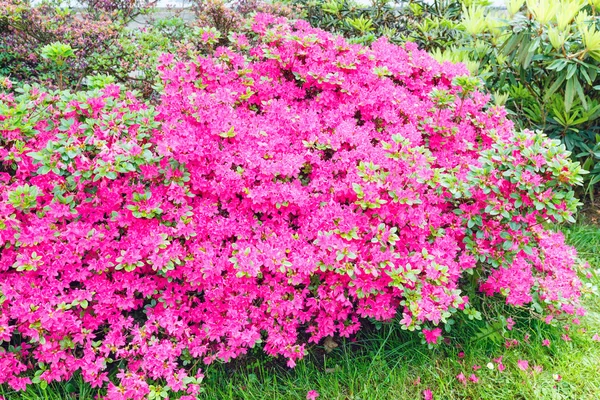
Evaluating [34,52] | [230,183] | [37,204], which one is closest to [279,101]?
[230,183]

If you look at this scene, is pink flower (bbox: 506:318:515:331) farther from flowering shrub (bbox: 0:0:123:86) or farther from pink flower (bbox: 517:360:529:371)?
flowering shrub (bbox: 0:0:123:86)

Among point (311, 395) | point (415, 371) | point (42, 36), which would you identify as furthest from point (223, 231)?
point (42, 36)

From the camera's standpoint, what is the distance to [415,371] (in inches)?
95.0

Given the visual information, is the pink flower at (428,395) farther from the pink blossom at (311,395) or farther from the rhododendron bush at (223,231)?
the pink blossom at (311,395)

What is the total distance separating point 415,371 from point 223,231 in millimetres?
1152

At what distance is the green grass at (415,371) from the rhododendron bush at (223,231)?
149 millimetres

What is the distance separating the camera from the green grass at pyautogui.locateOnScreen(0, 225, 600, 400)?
90.2 inches

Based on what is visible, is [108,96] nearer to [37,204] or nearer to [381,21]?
[37,204]

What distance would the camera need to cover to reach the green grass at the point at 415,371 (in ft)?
7.52

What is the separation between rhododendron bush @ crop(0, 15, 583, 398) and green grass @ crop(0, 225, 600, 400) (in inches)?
5.9

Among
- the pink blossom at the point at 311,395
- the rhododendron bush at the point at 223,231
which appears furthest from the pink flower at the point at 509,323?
the pink blossom at the point at 311,395

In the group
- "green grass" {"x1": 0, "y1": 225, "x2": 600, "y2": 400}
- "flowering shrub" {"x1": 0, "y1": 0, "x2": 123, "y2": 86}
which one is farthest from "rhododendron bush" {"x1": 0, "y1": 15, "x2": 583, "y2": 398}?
"flowering shrub" {"x1": 0, "y1": 0, "x2": 123, "y2": 86}

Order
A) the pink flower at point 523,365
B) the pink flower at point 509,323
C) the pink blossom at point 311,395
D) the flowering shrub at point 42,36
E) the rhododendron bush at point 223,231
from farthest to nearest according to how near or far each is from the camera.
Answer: the flowering shrub at point 42,36 → the pink flower at point 509,323 → the pink flower at point 523,365 → the pink blossom at point 311,395 → the rhododendron bush at point 223,231

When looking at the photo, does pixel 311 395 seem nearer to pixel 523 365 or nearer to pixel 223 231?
pixel 223 231
